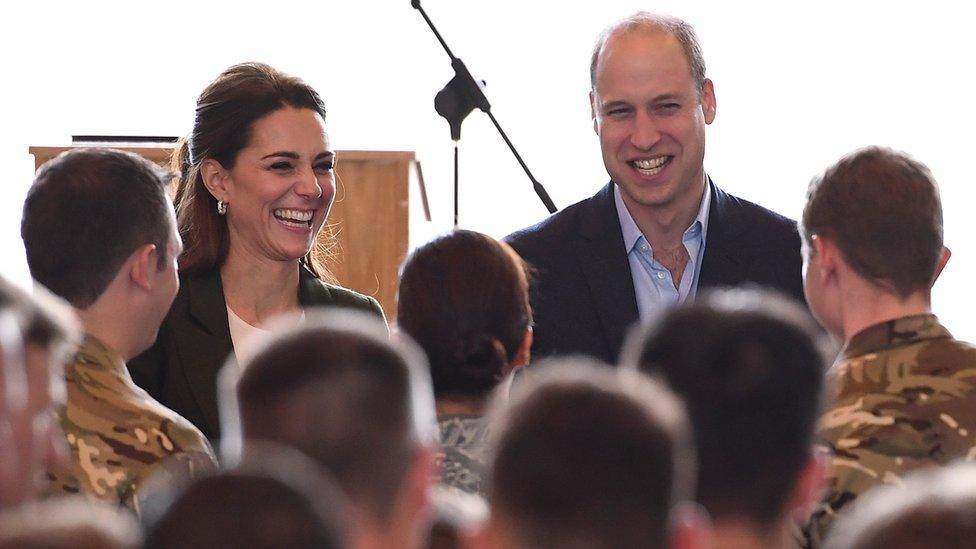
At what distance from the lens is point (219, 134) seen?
3.56 meters

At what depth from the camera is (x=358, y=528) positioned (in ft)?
4.49

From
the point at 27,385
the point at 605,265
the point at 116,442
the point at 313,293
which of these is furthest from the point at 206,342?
the point at 27,385

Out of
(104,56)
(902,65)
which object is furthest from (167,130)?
(902,65)

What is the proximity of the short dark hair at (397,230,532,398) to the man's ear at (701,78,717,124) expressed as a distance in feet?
4.93

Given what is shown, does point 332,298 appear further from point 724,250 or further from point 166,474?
point 166,474

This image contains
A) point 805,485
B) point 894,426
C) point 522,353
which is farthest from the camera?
point 522,353

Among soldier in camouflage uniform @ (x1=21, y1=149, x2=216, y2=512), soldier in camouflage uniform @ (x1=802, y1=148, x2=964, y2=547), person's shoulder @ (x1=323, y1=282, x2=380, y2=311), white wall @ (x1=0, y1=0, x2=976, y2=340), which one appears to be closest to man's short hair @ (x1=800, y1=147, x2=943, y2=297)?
soldier in camouflage uniform @ (x1=802, y1=148, x2=964, y2=547)

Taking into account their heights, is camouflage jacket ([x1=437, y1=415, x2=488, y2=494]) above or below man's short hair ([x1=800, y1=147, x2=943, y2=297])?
below

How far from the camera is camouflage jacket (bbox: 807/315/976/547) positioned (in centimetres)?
215

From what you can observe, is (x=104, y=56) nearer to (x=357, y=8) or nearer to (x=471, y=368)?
(x=357, y=8)

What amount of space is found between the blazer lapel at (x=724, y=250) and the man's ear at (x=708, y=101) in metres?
0.23

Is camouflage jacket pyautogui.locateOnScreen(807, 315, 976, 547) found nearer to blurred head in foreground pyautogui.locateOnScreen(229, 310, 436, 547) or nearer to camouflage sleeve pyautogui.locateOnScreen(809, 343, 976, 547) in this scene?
camouflage sleeve pyautogui.locateOnScreen(809, 343, 976, 547)

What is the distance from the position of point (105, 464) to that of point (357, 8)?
Answer: 3.82 m

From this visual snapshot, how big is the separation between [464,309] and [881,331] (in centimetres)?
67
